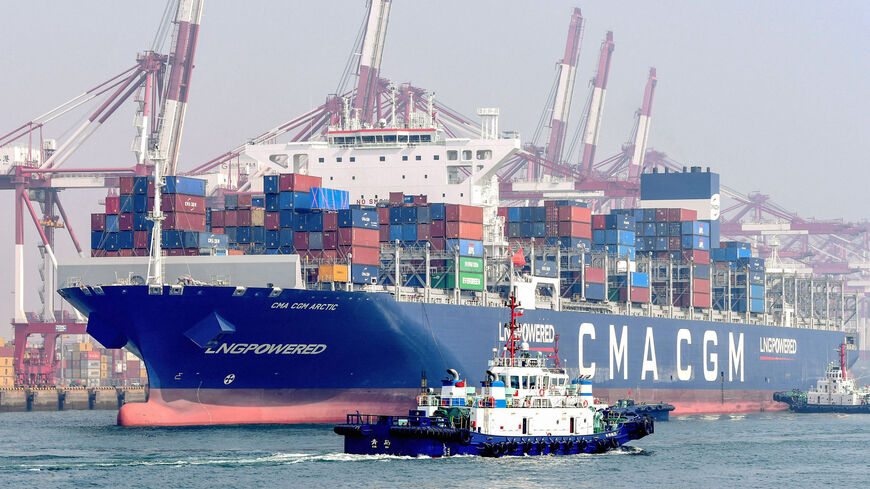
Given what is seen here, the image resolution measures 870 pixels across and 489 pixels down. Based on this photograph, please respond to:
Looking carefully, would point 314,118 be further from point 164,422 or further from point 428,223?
point 164,422

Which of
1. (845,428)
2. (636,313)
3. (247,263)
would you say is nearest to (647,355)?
(636,313)

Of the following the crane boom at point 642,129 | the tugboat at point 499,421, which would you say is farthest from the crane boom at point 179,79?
the crane boom at point 642,129

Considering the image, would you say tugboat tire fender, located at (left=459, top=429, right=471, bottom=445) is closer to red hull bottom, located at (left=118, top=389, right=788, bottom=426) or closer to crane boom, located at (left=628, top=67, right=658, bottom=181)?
red hull bottom, located at (left=118, top=389, right=788, bottom=426)

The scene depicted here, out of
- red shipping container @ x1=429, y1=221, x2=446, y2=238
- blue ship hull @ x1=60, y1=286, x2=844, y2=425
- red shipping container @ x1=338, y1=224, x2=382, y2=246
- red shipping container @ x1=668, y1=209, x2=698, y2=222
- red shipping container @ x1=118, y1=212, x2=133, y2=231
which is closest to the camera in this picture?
blue ship hull @ x1=60, y1=286, x2=844, y2=425

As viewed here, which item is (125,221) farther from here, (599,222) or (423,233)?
(599,222)

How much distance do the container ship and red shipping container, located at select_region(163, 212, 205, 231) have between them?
7cm

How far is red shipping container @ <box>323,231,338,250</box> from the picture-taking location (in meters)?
63.1

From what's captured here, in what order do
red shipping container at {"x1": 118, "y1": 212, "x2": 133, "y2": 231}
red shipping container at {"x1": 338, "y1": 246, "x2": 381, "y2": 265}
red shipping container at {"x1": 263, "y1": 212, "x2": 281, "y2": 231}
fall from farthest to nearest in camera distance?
1. red shipping container at {"x1": 263, "y1": 212, "x2": 281, "y2": 231}
2. red shipping container at {"x1": 118, "y1": 212, "x2": 133, "y2": 231}
3. red shipping container at {"x1": 338, "y1": 246, "x2": 381, "y2": 265}

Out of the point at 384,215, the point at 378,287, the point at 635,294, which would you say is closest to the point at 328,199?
the point at 378,287

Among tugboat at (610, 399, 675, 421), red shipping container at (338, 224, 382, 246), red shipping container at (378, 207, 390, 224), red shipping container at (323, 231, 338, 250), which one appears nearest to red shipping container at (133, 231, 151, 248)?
red shipping container at (323, 231, 338, 250)

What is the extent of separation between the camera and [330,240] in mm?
63219

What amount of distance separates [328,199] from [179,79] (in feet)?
118

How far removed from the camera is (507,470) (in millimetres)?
45469

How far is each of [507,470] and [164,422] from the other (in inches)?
781
